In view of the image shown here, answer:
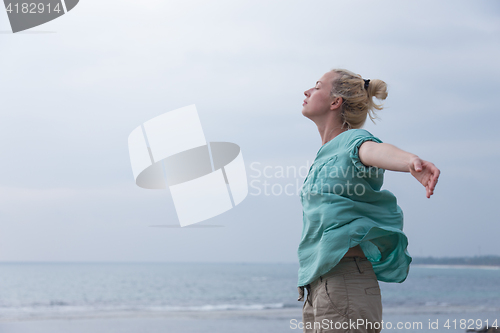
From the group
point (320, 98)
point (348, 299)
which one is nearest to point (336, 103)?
point (320, 98)

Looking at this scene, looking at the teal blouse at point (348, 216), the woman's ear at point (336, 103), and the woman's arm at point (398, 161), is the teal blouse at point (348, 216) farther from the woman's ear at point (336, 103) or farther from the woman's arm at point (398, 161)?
the woman's ear at point (336, 103)

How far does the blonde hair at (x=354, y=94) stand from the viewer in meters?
1.50

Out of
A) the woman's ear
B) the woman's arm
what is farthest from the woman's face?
the woman's arm

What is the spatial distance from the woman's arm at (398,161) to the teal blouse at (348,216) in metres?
0.05

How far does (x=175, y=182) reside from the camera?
9.22 metres

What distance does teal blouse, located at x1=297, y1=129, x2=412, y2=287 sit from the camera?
125 centimetres

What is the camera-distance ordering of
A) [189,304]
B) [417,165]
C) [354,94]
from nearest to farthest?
[417,165]
[354,94]
[189,304]

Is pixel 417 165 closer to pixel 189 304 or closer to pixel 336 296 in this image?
pixel 336 296

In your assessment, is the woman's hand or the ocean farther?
the ocean

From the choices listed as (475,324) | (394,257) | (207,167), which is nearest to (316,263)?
(394,257)

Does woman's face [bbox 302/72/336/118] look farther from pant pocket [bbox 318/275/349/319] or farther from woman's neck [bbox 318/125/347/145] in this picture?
pant pocket [bbox 318/275/349/319]

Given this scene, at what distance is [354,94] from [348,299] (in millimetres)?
709

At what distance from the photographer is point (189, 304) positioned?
15.5 metres

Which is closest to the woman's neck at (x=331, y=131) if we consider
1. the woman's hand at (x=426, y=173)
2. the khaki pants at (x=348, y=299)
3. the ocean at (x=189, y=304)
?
the khaki pants at (x=348, y=299)
